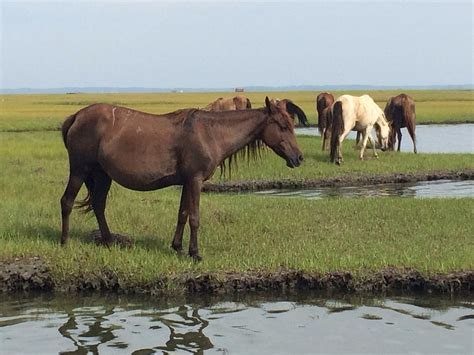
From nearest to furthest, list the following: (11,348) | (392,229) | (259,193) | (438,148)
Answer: (11,348) → (392,229) → (259,193) → (438,148)

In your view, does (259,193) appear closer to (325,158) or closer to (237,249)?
(325,158)

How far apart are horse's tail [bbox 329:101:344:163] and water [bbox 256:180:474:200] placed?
261 cm

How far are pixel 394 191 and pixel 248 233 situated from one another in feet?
23.7

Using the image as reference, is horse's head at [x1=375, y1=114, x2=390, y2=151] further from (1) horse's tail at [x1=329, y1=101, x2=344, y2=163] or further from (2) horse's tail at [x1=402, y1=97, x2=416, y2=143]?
(1) horse's tail at [x1=329, y1=101, x2=344, y2=163]

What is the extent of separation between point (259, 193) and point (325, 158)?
531 cm

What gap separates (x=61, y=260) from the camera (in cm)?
Answer: 871

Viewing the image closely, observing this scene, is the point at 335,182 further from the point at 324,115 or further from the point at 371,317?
the point at 371,317

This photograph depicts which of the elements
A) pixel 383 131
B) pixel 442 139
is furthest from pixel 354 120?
pixel 442 139

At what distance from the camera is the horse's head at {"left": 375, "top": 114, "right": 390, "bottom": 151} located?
22984 mm

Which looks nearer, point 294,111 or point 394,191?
point 294,111

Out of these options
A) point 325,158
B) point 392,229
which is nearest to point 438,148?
point 325,158

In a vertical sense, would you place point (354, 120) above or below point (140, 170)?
above

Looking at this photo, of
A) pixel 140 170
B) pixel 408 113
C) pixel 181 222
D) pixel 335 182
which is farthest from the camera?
pixel 408 113

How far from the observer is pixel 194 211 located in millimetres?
9016
